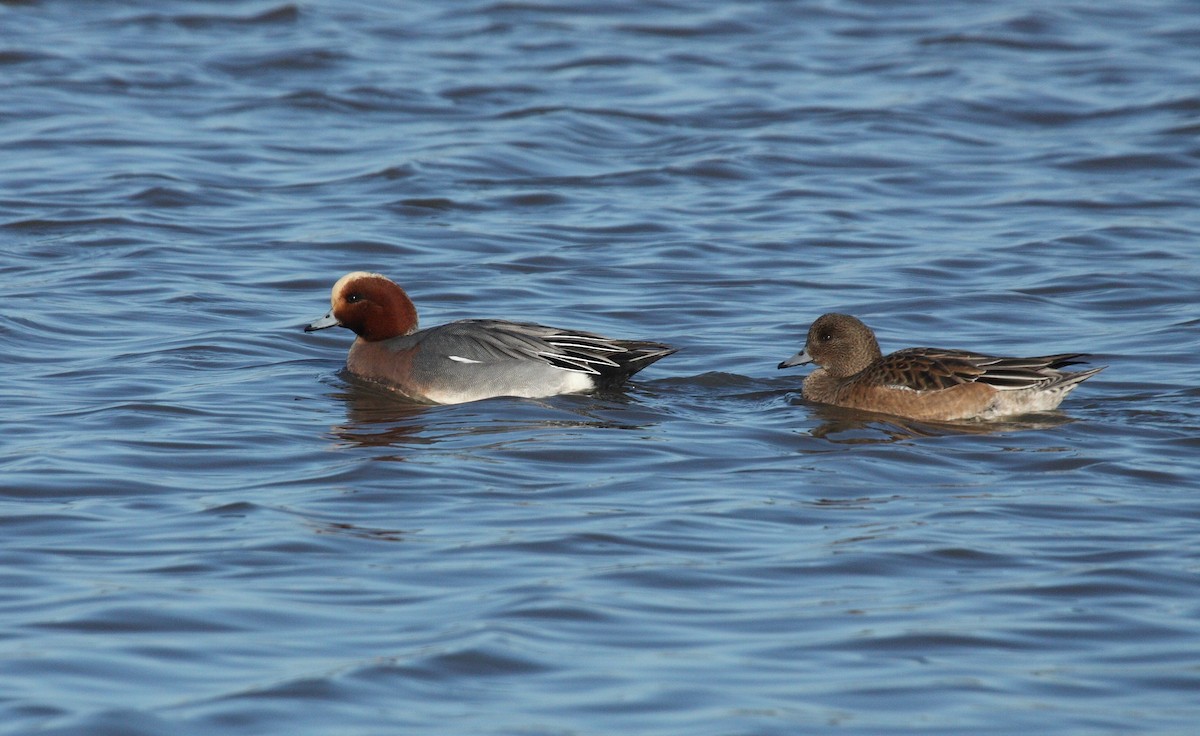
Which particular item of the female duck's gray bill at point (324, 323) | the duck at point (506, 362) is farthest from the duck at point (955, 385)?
the female duck's gray bill at point (324, 323)

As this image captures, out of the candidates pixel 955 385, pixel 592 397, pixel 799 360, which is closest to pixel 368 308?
pixel 592 397

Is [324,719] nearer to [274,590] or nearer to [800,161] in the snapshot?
[274,590]

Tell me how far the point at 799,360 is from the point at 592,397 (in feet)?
3.50

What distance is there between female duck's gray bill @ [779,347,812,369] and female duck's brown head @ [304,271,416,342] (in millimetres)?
2030

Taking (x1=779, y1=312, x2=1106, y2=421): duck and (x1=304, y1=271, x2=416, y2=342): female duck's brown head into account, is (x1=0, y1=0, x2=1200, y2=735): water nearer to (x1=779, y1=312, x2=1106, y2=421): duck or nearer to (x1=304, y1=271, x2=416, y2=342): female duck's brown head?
(x1=779, y1=312, x2=1106, y2=421): duck

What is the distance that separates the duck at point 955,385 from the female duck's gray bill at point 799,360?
2 cm

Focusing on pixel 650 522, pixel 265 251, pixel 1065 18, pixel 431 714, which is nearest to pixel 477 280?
pixel 265 251

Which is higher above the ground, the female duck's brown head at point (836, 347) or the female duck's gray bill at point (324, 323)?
the female duck's gray bill at point (324, 323)

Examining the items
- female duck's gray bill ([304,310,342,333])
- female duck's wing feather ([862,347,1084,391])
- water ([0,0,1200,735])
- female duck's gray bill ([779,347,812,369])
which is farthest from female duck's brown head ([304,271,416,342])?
female duck's wing feather ([862,347,1084,391])

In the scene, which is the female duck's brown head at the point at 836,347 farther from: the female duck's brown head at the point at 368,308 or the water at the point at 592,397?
the female duck's brown head at the point at 368,308

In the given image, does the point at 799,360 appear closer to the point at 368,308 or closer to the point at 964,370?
the point at 964,370

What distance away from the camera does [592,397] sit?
347 inches

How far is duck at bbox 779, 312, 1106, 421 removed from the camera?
26.9ft

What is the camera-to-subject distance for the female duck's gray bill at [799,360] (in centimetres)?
887
